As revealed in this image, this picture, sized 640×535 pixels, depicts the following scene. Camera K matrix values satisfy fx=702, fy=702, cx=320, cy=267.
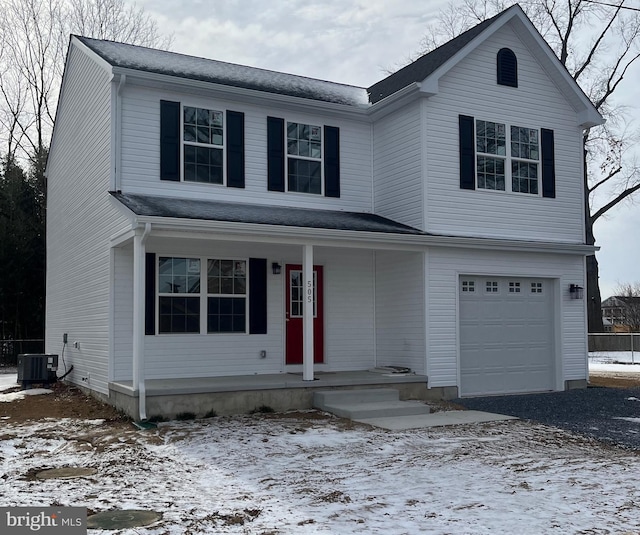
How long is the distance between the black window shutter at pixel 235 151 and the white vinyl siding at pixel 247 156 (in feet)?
0.35

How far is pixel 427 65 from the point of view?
1334cm

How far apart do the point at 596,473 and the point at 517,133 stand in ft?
26.6

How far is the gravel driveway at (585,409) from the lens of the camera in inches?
356

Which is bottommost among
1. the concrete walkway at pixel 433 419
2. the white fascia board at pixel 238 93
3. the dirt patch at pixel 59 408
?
the concrete walkway at pixel 433 419

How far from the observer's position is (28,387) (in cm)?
1371

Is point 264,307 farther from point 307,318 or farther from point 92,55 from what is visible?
point 92,55

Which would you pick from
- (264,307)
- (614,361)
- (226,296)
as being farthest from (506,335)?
(614,361)

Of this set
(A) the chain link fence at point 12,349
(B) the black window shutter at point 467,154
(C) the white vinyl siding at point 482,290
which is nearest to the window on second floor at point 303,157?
(B) the black window shutter at point 467,154

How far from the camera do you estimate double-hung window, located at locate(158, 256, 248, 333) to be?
11.3m

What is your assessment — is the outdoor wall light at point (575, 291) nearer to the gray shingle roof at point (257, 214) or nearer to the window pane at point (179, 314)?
the gray shingle roof at point (257, 214)

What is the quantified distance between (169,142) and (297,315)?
3.70 m

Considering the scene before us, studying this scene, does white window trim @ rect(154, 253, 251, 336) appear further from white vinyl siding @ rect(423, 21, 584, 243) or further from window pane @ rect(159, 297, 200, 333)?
white vinyl siding @ rect(423, 21, 584, 243)

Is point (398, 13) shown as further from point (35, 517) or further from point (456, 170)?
point (35, 517)

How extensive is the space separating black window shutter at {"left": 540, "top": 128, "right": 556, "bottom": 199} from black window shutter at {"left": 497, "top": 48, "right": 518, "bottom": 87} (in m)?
1.15
